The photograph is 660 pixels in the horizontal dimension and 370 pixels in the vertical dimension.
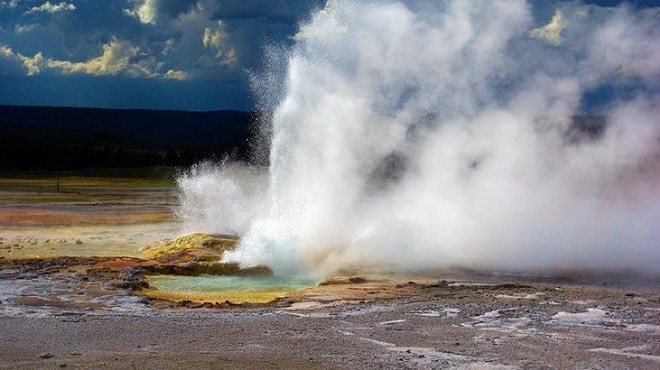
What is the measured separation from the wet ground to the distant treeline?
4990cm

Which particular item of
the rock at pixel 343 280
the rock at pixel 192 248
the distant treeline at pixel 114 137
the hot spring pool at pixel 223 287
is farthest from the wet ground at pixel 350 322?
the distant treeline at pixel 114 137

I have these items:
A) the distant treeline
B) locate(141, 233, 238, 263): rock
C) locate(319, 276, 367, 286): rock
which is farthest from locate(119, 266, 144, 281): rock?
the distant treeline

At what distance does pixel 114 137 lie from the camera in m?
106

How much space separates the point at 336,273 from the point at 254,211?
6.14 metres

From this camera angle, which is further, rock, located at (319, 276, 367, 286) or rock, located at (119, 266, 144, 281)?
rock, located at (119, 266, 144, 281)

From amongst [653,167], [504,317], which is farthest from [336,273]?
[653,167]

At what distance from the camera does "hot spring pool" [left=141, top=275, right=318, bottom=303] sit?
40.9ft

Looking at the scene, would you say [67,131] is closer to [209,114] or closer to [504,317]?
[209,114]

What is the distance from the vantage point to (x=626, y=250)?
51.7 feet

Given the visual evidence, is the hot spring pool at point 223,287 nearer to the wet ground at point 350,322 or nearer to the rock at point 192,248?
the wet ground at point 350,322

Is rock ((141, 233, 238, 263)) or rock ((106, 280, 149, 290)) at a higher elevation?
rock ((141, 233, 238, 263))

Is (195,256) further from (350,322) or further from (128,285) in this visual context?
(350,322)

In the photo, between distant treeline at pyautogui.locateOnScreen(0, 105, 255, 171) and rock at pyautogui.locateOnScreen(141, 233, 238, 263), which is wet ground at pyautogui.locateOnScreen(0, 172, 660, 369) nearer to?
rock at pyautogui.locateOnScreen(141, 233, 238, 263)

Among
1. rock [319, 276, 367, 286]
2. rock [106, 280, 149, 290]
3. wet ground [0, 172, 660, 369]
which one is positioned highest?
rock [319, 276, 367, 286]
